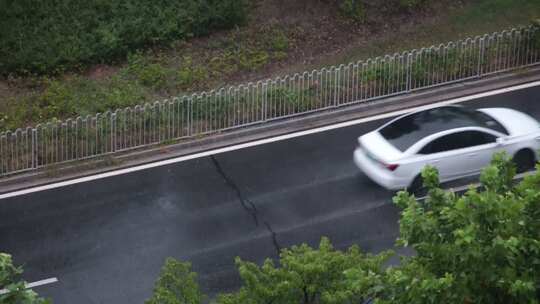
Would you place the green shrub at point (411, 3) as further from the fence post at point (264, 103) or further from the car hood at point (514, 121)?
the car hood at point (514, 121)

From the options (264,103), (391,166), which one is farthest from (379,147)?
(264,103)

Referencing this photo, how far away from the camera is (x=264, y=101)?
22641 mm

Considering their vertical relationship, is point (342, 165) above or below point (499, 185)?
below

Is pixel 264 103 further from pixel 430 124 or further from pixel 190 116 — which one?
pixel 430 124

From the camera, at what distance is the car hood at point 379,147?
64.0ft

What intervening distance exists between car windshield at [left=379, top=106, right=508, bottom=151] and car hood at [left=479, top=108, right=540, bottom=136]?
148mm

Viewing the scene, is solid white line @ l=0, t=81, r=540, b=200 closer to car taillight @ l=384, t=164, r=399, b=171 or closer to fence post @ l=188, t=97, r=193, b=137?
fence post @ l=188, t=97, r=193, b=137

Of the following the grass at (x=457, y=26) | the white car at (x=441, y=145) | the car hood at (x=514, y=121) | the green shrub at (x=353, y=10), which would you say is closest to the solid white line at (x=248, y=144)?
the car hood at (x=514, y=121)

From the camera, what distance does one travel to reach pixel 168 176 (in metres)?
21.1

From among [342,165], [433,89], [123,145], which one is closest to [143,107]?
[123,145]

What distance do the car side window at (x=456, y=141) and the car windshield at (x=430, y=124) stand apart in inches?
8.0

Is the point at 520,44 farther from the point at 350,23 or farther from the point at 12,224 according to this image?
the point at 12,224

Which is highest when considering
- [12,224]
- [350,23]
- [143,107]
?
[350,23]

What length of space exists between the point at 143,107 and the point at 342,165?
4.47 m
